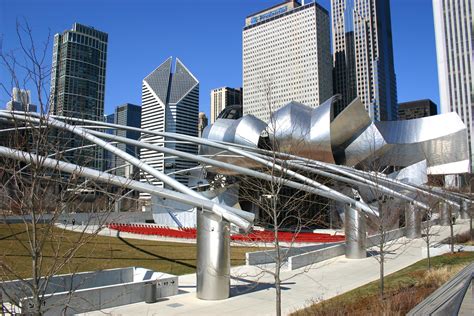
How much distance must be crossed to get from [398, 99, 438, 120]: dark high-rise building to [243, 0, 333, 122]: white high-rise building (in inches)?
1816

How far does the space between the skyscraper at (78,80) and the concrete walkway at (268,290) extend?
3.68 m

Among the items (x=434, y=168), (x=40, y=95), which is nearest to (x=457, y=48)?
(x=434, y=168)

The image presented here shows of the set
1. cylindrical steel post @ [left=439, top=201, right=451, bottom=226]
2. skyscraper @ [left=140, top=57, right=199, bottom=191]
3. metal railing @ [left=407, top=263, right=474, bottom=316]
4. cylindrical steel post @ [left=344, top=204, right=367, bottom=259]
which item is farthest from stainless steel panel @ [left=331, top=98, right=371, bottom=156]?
skyscraper @ [left=140, top=57, right=199, bottom=191]

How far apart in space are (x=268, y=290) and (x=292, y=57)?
15705 cm

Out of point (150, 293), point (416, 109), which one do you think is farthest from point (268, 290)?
point (416, 109)

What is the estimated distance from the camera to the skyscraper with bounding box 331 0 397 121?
18112cm

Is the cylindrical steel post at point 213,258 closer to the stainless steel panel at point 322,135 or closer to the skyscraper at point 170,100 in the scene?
the stainless steel panel at point 322,135

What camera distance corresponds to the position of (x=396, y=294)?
8.70 m

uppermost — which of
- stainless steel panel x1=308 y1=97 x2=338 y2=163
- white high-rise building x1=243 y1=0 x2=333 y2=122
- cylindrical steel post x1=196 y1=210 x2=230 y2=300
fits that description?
white high-rise building x1=243 y1=0 x2=333 y2=122

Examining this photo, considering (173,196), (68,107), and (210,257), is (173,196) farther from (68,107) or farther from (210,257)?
(68,107)

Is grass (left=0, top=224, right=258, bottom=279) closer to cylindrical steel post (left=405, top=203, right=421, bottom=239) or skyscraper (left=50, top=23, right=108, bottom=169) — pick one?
skyscraper (left=50, top=23, right=108, bottom=169)

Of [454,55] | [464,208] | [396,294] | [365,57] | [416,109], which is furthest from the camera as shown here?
[416,109]

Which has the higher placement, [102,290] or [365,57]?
[365,57]

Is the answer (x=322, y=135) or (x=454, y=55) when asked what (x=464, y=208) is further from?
(x=454, y=55)
